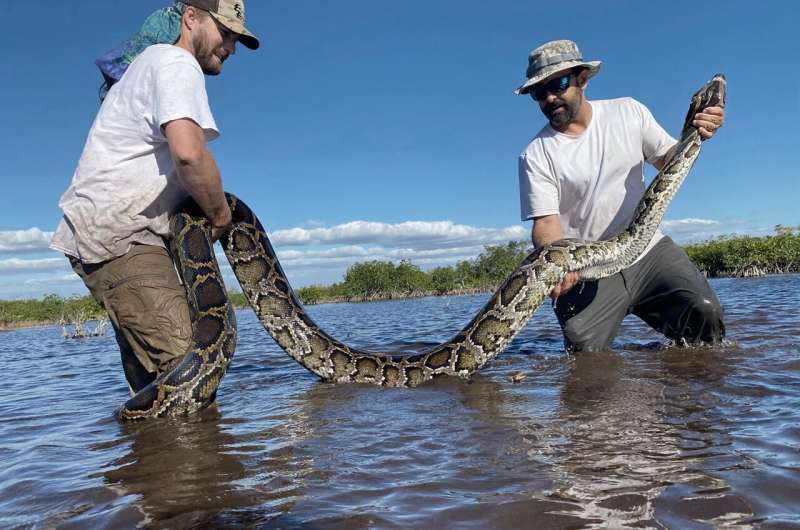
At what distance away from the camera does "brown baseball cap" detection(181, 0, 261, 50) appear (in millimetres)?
5297

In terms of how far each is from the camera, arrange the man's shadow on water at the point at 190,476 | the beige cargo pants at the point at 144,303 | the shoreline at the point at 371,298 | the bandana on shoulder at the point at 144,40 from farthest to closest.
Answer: the shoreline at the point at 371,298 → the bandana on shoulder at the point at 144,40 → the beige cargo pants at the point at 144,303 → the man's shadow on water at the point at 190,476

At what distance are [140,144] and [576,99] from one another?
533cm

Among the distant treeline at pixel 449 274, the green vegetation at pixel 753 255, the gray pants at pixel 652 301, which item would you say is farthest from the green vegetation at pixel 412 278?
the gray pants at pixel 652 301

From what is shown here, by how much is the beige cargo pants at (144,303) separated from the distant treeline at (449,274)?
127 feet

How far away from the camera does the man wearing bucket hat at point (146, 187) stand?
498cm

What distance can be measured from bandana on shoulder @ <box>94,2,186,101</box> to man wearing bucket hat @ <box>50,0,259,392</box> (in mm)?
14

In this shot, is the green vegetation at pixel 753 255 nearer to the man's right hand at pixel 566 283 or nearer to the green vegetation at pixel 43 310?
the man's right hand at pixel 566 283

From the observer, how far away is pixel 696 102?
7.66 m

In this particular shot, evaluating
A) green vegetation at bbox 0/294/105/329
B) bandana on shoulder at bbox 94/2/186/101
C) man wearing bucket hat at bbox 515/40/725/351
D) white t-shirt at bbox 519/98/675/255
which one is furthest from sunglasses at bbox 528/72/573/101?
green vegetation at bbox 0/294/105/329

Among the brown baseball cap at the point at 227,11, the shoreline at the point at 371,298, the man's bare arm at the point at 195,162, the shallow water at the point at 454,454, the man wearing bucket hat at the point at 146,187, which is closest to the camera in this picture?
the shallow water at the point at 454,454

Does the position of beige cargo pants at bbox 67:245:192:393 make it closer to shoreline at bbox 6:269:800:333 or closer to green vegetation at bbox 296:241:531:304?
shoreline at bbox 6:269:800:333

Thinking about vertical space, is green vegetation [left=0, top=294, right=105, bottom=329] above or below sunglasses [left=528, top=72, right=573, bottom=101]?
below

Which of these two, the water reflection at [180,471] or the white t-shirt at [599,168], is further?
the white t-shirt at [599,168]

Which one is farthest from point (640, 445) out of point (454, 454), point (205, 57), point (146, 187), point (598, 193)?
point (205, 57)
